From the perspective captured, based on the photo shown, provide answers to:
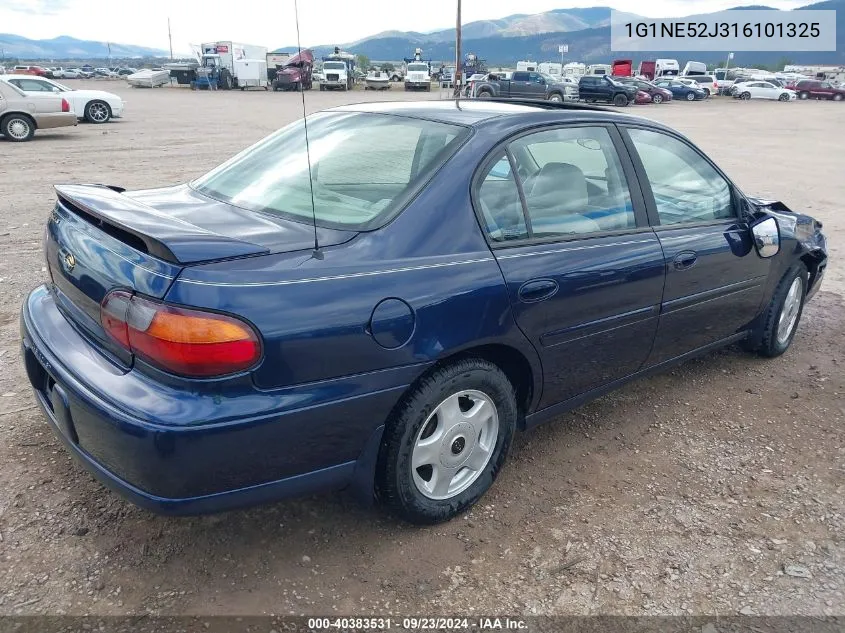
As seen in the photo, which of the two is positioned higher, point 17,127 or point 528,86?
point 528,86

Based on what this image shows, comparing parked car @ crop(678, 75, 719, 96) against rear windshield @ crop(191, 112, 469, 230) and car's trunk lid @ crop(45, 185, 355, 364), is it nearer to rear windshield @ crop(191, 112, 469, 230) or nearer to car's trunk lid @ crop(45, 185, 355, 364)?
rear windshield @ crop(191, 112, 469, 230)

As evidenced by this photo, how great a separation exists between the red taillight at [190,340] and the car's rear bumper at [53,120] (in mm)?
15505

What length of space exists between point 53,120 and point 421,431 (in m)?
15.8

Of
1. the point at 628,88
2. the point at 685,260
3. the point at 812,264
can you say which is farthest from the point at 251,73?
the point at 685,260

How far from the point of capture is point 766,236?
3881mm

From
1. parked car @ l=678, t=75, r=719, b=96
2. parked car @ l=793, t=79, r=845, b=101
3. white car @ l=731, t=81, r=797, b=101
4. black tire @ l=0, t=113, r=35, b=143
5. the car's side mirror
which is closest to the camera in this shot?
the car's side mirror

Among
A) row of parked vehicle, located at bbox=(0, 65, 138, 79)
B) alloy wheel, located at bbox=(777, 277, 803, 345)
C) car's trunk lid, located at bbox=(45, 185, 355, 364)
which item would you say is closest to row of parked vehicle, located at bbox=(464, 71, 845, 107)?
alloy wheel, located at bbox=(777, 277, 803, 345)

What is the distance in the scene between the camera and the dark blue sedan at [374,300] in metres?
2.07

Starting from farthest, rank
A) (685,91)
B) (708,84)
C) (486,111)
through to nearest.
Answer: (708,84), (685,91), (486,111)

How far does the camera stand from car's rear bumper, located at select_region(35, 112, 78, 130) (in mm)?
15008

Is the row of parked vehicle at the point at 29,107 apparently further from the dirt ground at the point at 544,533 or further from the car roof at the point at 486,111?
the car roof at the point at 486,111

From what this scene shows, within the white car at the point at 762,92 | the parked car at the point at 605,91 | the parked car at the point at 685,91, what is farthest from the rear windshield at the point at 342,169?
the white car at the point at 762,92

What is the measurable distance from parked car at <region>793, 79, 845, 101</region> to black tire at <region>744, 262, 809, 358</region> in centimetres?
→ 5418

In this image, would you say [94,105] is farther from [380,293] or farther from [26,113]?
Answer: [380,293]
